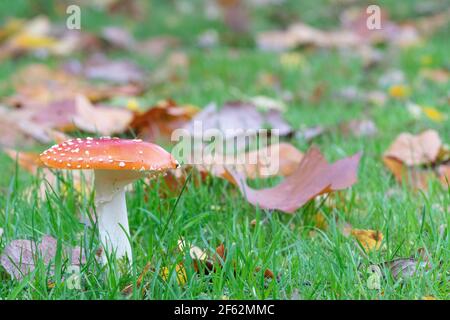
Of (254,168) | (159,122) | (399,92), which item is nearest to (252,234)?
(254,168)

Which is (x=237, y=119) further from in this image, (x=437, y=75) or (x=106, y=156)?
(x=437, y=75)

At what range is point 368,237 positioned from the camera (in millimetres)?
1666

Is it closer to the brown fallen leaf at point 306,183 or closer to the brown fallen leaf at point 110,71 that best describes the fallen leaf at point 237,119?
the brown fallen leaf at point 306,183

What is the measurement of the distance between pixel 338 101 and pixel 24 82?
1.73 m

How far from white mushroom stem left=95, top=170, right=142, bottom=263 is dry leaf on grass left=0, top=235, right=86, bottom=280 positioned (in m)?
0.08

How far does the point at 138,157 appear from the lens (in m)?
1.39

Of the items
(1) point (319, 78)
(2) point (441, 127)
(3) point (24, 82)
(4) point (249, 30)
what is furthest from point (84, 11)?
(2) point (441, 127)

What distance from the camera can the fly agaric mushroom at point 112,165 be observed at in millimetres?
1365

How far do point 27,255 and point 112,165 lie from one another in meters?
0.35

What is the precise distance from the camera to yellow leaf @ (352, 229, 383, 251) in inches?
64.2

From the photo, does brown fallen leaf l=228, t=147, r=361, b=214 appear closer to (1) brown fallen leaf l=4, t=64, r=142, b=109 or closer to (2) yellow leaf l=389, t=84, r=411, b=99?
(1) brown fallen leaf l=4, t=64, r=142, b=109

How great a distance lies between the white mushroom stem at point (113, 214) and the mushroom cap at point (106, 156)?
8 centimetres

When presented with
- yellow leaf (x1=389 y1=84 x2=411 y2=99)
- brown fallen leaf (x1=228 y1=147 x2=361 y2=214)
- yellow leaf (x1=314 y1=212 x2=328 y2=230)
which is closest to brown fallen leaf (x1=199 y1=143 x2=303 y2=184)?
brown fallen leaf (x1=228 y1=147 x2=361 y2=214)
